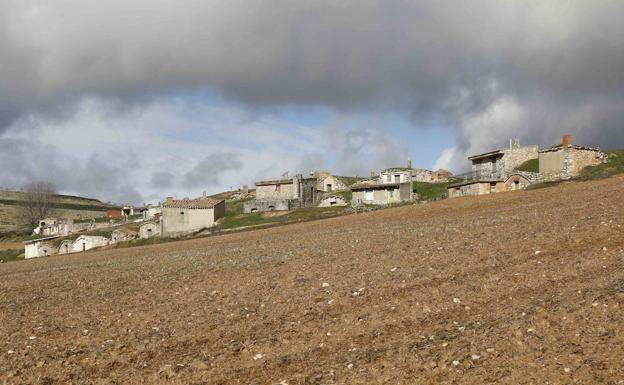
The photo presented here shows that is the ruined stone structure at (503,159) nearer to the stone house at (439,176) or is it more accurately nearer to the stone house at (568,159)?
the stone house at (568,159)

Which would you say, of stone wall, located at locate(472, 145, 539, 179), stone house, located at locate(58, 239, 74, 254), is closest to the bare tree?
stone house, located at locate(58, 239, 74, 254)

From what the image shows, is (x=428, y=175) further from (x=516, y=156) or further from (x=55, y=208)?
(x=55, y=208)

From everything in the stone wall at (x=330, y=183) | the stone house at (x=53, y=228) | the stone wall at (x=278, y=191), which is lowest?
the stone house at (x=53, y=228)

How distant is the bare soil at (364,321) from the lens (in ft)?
28.8

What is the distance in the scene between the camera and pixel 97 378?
9.82m

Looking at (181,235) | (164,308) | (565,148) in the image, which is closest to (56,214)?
(181,235)

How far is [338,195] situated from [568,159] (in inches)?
1454

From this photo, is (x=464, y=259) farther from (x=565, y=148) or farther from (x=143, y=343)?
(x=565, y=148)

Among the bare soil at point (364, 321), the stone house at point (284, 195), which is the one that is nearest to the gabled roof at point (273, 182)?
the stone house at point (284, 195)

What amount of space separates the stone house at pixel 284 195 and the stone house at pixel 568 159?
130 feet

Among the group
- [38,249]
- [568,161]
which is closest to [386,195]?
[568,161]

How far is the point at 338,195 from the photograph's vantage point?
9069 centimetres

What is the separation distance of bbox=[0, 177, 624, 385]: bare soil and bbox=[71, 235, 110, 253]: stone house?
2824 inches

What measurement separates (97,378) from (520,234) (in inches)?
594
